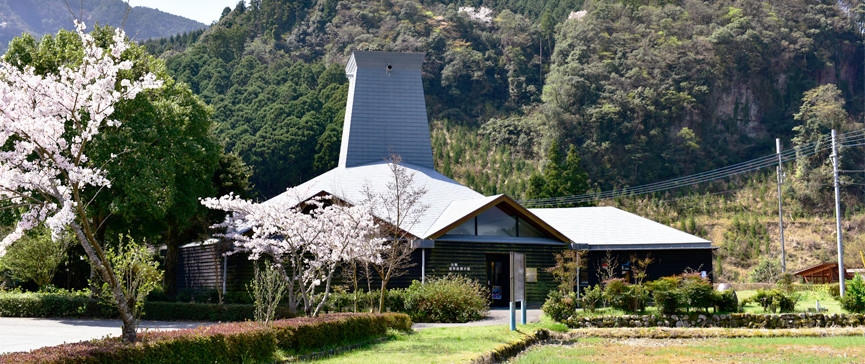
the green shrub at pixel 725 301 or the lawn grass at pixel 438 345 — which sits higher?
the green shrub at pixel 725 301

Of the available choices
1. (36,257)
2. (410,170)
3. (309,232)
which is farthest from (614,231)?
(36,257)

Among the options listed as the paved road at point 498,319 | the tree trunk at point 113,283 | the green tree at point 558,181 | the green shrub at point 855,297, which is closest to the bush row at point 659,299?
the paved road at point 498,319

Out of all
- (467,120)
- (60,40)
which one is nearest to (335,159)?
(467,120)

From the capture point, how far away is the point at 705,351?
14.7 m

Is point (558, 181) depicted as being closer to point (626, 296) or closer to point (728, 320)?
point (626, 296)

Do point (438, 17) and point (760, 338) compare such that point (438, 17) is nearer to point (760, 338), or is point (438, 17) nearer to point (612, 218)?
point (612, 218)

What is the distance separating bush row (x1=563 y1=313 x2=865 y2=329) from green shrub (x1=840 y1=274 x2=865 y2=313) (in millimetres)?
498

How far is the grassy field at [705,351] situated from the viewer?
43.0 feet

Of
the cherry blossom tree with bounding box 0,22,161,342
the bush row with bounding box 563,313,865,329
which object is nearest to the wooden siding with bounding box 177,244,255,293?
the bush row with bounding box 563,313,865,329

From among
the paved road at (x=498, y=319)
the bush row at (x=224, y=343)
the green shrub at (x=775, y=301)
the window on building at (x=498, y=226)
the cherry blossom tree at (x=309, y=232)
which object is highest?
the window on building at (x=498, y=226)

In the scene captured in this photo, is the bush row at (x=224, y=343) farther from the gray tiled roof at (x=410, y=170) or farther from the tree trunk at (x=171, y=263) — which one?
the tree trunk at (x=171, y=263)

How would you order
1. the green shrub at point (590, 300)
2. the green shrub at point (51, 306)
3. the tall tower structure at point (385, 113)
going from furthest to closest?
the tall tower structure at point (385, 113) → the green shrub at point (51, 306) → the green shrub at point (590, 300)

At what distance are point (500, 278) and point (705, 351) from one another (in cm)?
1188

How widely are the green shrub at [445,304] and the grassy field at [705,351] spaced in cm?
377
